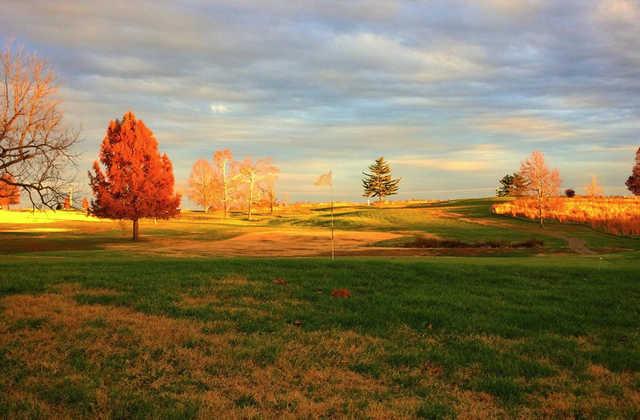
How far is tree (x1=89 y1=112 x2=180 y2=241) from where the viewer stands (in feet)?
146

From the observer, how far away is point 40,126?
2178 centimetres

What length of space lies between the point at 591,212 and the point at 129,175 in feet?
196

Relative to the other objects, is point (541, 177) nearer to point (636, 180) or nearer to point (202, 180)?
point (636, 180)

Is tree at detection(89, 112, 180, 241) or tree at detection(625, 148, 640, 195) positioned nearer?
tree at detection(89, 112, 180, 241)

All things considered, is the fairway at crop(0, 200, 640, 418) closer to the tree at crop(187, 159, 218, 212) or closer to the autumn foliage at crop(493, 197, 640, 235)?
the autumn foliage at crop(493, 197, 640, 235)

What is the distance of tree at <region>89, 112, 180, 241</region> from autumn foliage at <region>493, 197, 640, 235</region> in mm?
51964

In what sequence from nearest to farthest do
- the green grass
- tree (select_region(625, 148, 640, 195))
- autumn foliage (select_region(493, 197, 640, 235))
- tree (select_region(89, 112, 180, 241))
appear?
the green grass
tree (select_region(89, 112, 180, 241))
autumn foliage (select_region(493, 197, 640, 235))
tree (select_region(625, 148, 640, 195))

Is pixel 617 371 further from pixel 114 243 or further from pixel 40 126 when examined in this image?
pixel 114 243

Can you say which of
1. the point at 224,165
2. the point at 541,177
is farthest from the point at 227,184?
the point at 541,177

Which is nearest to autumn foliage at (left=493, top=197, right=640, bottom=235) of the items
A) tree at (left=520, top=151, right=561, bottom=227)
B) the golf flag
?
tree at (left=520, top=151, right=561, bottom=227)

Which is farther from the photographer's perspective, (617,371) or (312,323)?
(312,323)

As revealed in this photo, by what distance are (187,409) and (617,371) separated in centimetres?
673

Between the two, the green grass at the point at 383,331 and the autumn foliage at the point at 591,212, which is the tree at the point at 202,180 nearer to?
the autumn foliage at the point at 591,212

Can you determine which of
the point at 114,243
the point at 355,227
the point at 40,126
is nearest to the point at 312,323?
the point at 40,126
